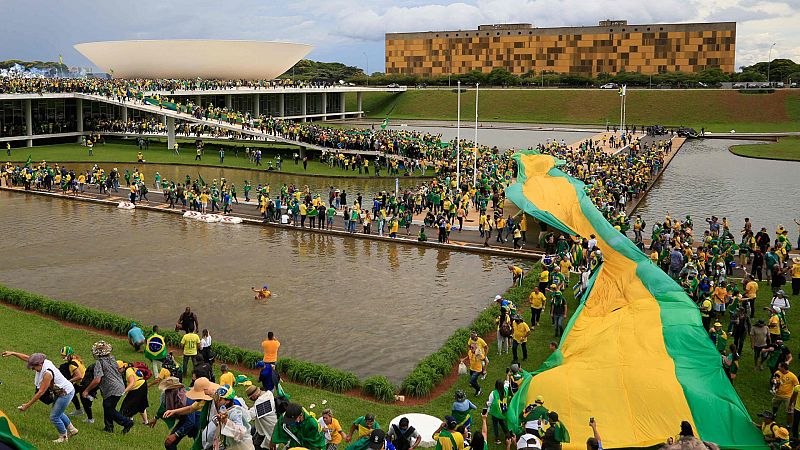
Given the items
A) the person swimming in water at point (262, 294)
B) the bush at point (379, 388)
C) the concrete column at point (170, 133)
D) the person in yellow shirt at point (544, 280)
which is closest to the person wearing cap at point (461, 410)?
the bush at point (379, 388)

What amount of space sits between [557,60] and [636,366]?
10264 cm

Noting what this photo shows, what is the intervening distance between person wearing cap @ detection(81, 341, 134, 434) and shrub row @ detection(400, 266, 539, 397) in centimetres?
497

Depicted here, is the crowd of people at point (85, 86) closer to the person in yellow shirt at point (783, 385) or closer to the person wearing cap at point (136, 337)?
the person wearing cap at point (136, 337)

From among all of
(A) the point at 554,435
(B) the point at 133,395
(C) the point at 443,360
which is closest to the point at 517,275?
(C) the point at 443,360

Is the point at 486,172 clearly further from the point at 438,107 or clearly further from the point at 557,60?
the point at 557,60

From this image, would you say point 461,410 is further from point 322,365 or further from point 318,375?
point 322,365

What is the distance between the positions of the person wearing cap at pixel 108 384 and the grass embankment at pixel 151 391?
178 millimetres

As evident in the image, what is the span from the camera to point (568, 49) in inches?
4230

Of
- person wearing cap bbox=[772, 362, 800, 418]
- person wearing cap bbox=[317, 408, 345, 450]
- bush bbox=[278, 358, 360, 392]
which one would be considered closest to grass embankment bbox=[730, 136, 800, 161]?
person wearing cap bbox=[772, 362, 800, 418]

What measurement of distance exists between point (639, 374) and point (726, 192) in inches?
1050

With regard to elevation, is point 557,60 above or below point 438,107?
above

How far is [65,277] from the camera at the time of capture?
19.9m

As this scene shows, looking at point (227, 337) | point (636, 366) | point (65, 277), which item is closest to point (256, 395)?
point (636, 366)

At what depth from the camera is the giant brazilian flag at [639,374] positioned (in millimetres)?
9922
